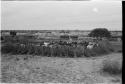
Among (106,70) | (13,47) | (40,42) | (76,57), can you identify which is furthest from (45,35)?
(106,70)

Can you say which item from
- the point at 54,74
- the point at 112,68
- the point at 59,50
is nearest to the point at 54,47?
the point at 59,50

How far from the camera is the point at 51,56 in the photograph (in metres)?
4.81

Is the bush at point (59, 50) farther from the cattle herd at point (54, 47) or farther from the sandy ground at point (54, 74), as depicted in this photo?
the sandy ground at point (54, 74)

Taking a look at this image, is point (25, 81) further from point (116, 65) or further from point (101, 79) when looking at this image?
point (116, 65)

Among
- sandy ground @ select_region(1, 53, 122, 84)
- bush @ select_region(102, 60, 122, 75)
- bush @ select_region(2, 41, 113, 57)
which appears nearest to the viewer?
sandy ground @ select_region(1, 53, 122, 84)

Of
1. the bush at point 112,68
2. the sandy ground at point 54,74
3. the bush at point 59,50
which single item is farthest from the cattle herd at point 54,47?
the bush at point 112,68

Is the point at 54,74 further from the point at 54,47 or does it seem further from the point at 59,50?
the point at 54,47

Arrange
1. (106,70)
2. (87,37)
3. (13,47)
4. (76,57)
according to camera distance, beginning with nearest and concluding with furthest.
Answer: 1. (106,70)
2. (76,57)
3. (13,47)
4. (87,37)

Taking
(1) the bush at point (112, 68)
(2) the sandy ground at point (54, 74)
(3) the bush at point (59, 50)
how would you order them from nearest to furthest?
(2) the sandy ground at point (54, 74), (1) the bush at point (112, 68), (3) the bush at point (59, 50)

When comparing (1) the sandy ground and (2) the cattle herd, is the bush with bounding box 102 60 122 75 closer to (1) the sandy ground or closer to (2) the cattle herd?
(1) the sandy ground

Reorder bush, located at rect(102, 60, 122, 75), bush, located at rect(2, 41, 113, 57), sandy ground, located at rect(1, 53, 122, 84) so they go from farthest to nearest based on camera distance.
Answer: bush, located at rect(2, 41, 113, 57), bush, located at rect(102, 60, 122, 75), sandy ground, located at rect(1, 53, 122, 84)

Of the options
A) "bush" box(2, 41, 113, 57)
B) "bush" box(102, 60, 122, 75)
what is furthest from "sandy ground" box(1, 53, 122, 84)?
"bush" box(2, 41, 113, 57)

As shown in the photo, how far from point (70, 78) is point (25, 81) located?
2.50ft

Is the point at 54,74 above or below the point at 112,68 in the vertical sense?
below
